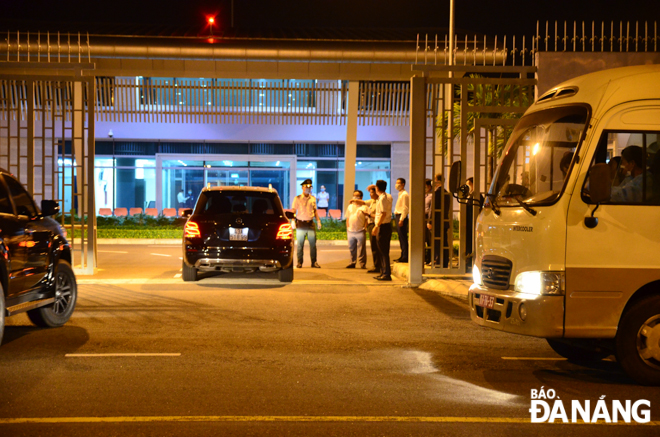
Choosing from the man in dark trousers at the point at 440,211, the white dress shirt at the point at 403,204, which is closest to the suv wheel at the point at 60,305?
the man in dark trousers at the point at 440,211

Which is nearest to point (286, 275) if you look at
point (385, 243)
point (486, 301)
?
point (385, 243)

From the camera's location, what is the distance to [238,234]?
11.6 meters

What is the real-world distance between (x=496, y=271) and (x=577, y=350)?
1.33 m

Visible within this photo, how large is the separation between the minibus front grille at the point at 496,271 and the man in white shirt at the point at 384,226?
613 centimetres

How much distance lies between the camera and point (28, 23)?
2816 cm

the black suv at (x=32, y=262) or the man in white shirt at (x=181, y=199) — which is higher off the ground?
the man in white shirt at (x=181, y=199)

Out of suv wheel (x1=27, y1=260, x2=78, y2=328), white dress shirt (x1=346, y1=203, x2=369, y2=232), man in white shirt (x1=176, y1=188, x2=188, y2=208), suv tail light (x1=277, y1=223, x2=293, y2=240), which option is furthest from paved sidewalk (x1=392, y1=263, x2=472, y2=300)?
man in white shirt (x1=176, y1=188, x2=188, y2=208)

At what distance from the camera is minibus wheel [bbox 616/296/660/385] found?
5.79 m

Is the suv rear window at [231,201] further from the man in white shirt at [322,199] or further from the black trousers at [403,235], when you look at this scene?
the man in white shirt at [322,199]

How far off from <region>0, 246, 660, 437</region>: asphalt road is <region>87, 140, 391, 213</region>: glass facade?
82.7ft

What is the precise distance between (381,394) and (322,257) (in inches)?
516

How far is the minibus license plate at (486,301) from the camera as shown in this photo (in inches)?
249

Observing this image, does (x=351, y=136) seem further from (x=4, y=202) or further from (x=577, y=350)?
(x=577, y=350)

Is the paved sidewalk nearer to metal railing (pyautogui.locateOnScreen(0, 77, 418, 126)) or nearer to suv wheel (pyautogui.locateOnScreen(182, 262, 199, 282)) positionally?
suv wheel (pyautogui.locateOnScreen(182, 262, 199, 282))
